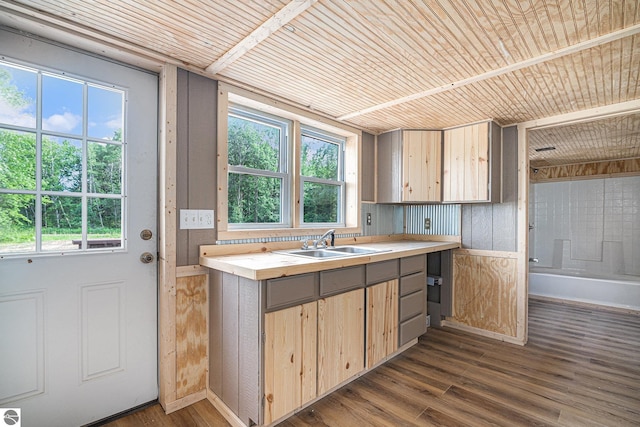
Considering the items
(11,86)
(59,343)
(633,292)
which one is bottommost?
(633,292)

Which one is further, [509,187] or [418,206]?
[418,206]

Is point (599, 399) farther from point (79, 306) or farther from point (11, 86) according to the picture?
point (11, 86)

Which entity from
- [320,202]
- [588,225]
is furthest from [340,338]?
[588,225]

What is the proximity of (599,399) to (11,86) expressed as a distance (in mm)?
3991

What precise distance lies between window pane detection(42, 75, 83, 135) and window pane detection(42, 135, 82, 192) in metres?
0.07

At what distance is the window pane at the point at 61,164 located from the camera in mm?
1626

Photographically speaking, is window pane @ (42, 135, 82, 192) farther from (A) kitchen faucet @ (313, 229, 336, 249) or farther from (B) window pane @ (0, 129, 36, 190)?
(A) kitchen faucet @ (313, 229, 336, 249)

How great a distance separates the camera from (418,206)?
3797mm

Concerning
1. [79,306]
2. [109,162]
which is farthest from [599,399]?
[109,162]

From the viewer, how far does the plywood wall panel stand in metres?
3.08

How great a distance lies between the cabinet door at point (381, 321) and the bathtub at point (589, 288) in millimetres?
3380

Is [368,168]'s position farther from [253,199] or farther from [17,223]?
[17,223]

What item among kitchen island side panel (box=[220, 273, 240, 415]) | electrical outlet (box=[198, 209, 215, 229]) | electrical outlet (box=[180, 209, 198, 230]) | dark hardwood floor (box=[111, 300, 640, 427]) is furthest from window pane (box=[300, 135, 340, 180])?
dark hardwood floor (box=[111, 300, 640, 427])

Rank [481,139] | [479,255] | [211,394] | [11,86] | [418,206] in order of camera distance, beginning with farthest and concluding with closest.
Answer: [418,206], [479,255], [481,139], [211,394], [11,86]
